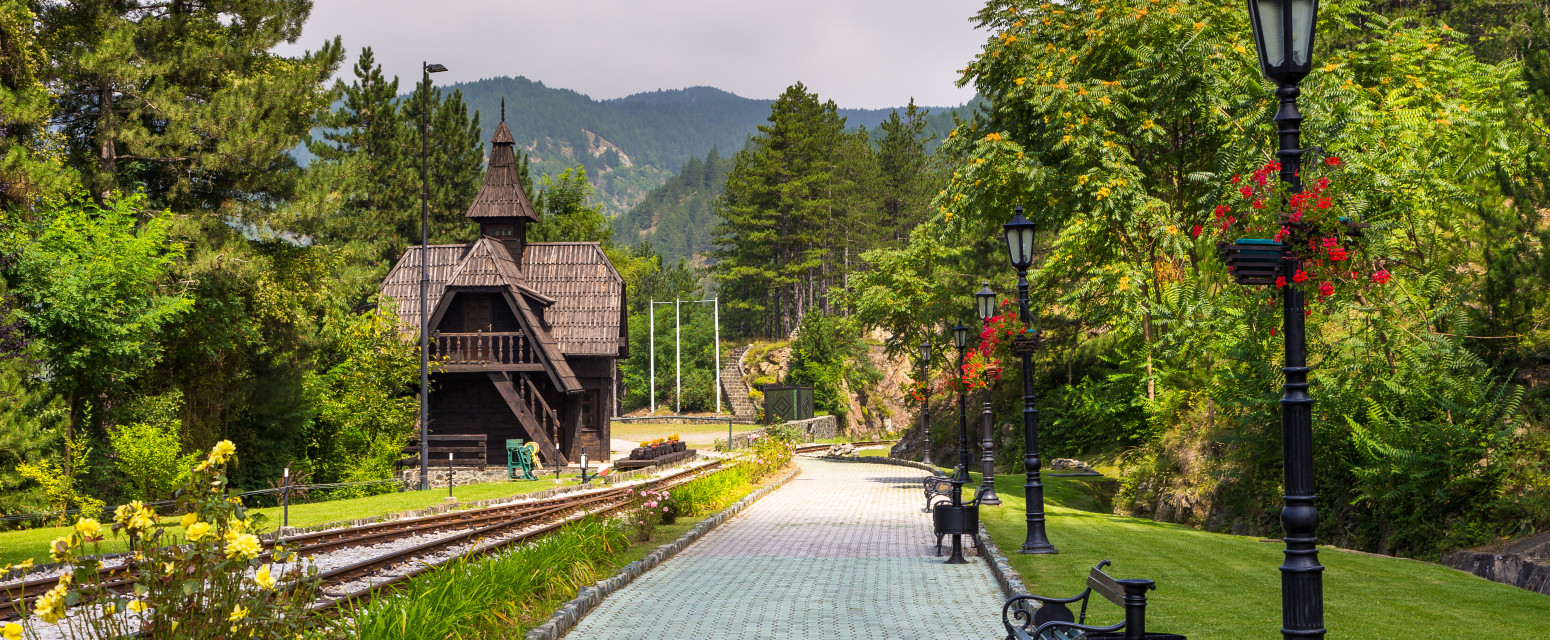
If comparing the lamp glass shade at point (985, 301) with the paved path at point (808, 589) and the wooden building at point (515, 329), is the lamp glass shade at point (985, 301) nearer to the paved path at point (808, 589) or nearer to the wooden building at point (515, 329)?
the paved path at point (808, 589)

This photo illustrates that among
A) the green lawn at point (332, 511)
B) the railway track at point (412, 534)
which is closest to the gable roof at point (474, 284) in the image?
the green lawn at point (332, 511)

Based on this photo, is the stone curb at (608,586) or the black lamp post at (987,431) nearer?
the stone curb at (608,586)

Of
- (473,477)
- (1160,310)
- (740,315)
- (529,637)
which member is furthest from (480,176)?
(529,637)

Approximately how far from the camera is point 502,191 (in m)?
→ 39.4

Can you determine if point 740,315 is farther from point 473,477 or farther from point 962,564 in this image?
point 962,564

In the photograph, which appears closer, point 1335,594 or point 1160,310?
point 1335,594

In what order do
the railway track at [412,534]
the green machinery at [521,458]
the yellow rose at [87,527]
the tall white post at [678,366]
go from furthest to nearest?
the tall white post at [678,366], the green machinery at [521,458], the railway track at [412,534], the yellow rose at [87,527]

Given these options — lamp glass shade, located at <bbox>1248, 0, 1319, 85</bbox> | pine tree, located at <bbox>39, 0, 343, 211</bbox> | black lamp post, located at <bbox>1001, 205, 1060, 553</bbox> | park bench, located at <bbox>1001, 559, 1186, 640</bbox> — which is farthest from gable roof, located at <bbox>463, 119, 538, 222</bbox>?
lamp glass shade, located at <bbox>1248, 0, 1319, 85</bbox>

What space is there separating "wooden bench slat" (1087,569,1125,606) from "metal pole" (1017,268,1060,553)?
255 inches

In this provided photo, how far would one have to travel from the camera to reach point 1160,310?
19609 millimetres

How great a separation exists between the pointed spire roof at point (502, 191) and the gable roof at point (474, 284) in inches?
61.6

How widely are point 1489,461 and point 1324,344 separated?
12.2ft

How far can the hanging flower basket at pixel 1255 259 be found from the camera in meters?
5.50

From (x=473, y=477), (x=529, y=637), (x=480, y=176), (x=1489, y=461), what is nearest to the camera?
(x=529, y=637)
